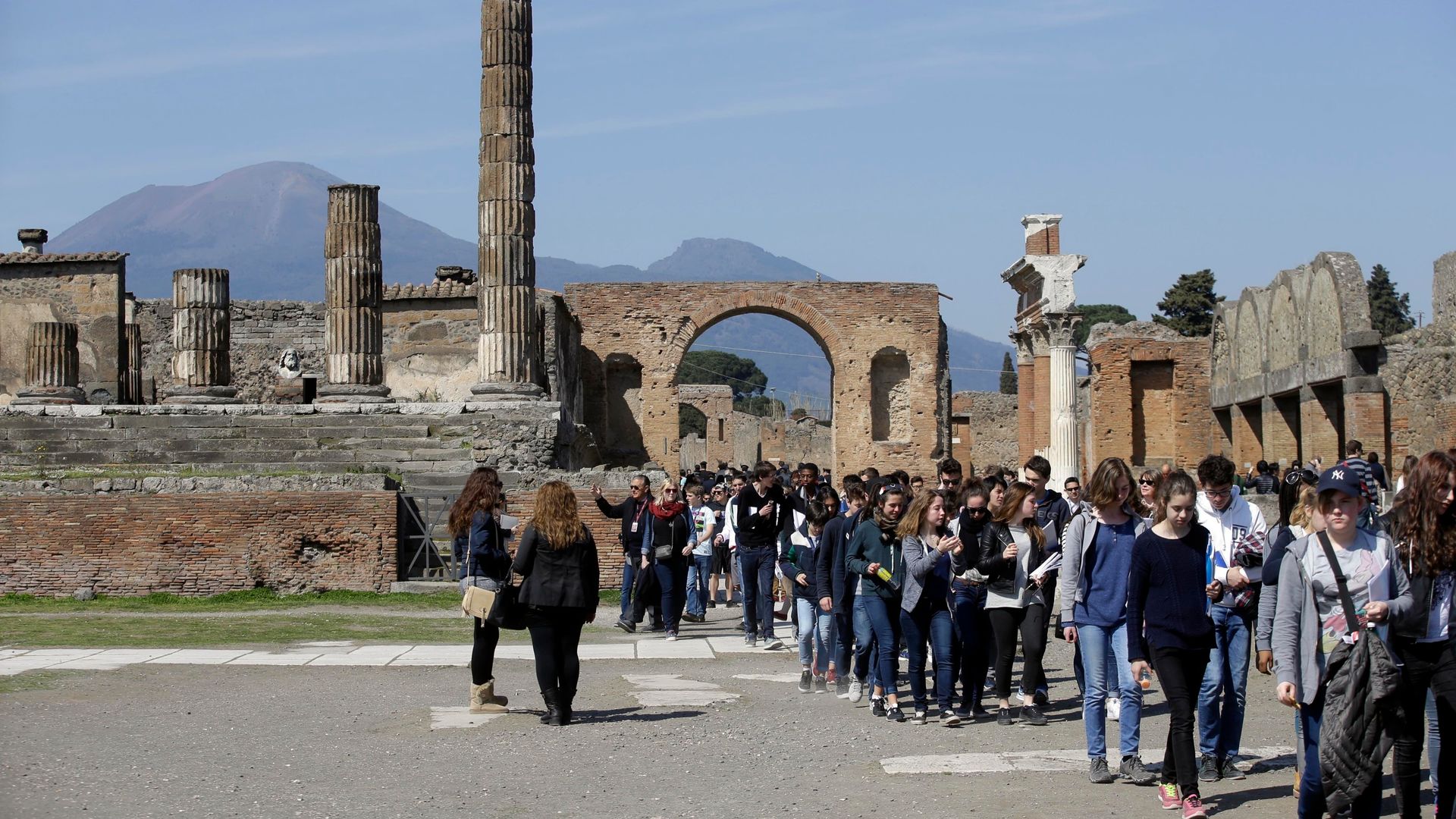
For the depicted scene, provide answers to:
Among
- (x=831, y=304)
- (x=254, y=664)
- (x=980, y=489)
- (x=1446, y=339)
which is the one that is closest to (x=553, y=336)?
(x=831, y=304)

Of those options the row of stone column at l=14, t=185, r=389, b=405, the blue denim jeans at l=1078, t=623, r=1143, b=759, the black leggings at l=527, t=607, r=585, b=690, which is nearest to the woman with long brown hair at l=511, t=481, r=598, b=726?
the black leggings at l=527, t=607, r=585, b=690

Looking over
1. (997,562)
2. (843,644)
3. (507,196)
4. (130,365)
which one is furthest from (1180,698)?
(130,365)

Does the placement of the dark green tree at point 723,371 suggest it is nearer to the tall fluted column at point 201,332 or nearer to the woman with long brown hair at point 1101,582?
the tall fluted column at point 201,332

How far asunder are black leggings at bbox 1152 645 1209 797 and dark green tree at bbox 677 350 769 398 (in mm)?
145428

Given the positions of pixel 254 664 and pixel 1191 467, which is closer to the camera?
pixel 254 664

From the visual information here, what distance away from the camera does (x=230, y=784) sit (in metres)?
7.51

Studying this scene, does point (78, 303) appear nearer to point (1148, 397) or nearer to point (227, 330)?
point (227, 330)

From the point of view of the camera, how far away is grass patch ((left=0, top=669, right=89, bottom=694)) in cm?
1032

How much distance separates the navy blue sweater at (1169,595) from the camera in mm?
7000

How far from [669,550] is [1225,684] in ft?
23.3

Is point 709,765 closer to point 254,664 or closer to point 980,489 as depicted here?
point 980,489

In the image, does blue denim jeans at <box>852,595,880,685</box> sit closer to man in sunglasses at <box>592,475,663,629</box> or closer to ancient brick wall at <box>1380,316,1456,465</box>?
man in sunglasses at <box>592,475,663,629</box>

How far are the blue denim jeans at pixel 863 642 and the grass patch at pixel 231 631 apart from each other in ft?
15.1

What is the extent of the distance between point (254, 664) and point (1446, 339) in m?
19.8
